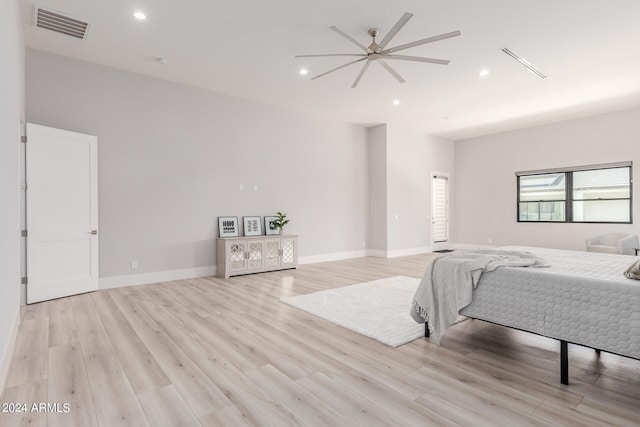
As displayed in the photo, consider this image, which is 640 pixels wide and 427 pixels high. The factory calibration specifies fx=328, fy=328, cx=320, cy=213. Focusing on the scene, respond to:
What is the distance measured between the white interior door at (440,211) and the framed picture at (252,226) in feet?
16.7

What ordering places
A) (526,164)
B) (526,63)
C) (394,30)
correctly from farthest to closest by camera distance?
(526,164)
(526,63)
(394,30)

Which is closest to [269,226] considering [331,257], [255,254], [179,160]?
[255,254]

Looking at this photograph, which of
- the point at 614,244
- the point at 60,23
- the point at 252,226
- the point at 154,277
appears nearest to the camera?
the point at 60,23

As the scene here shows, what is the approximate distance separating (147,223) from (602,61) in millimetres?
6910

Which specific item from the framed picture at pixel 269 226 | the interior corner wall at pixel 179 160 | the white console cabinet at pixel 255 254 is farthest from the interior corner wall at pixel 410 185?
the framed picture at pixel 269 226

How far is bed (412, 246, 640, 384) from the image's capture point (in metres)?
1.84

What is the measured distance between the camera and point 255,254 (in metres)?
5.73

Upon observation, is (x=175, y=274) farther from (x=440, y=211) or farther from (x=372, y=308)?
(x=440, y=211)

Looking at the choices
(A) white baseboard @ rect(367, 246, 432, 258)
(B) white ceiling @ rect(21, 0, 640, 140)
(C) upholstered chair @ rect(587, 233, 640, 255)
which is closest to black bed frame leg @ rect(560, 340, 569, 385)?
(B) white ceiling @ rect(21, 0, 640, 140)

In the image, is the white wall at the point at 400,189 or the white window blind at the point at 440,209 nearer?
the white wall at the point at 400,189

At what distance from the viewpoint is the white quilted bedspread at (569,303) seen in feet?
6.05

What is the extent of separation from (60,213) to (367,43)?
4.36 metres

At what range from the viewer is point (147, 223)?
16.4ft

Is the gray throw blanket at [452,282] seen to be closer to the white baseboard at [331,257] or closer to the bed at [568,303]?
the bed at [568,303]
